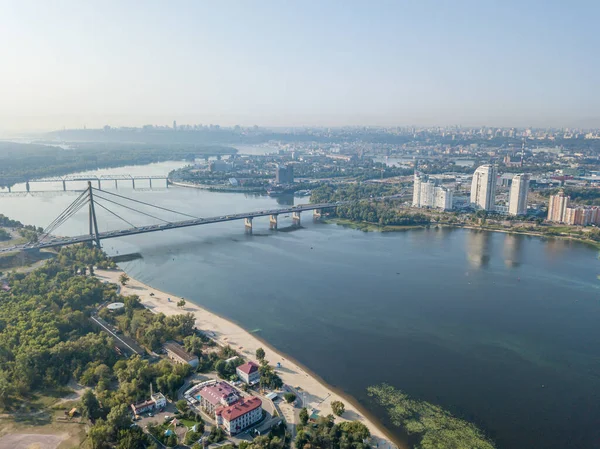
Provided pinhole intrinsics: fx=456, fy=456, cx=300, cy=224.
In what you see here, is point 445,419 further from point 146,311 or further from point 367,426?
point 146,311

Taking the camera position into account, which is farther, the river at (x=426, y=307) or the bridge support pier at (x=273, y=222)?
the bridge support pier at (x=273, y=222)

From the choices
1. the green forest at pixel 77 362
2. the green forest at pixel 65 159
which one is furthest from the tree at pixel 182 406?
the green forest at pixel 65 159

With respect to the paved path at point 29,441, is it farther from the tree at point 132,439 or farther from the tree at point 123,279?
the tree at point 123,279

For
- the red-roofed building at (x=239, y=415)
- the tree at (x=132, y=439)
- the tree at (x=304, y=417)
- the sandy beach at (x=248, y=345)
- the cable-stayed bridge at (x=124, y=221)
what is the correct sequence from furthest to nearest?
the cable-stayed bridge at (x=124, y=221) < the sandy beach at (x=248, y=345) < the tree at (x=304, y=417) < the red-roofed building at (x=239, y=415) < the tree at (x=132, y=439)

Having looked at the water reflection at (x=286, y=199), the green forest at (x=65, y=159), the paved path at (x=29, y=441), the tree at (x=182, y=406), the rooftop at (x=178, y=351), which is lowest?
the paved path at (x=29, y=441)

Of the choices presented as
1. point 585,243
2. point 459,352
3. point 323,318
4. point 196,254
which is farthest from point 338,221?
point 459,352

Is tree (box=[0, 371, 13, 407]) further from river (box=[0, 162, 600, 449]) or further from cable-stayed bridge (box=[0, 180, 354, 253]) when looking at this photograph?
cable-stayed bridge (box=[0, 180, 354, 253])
